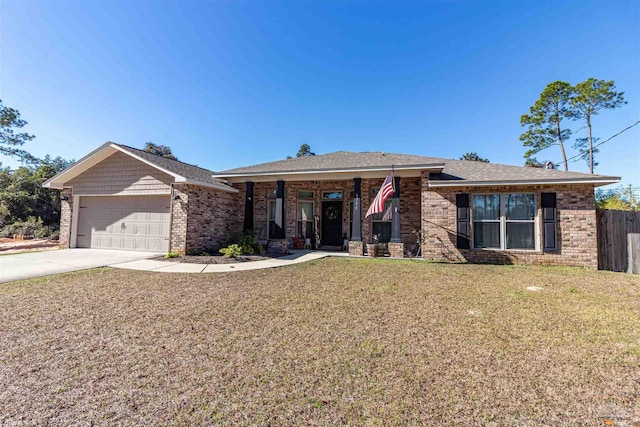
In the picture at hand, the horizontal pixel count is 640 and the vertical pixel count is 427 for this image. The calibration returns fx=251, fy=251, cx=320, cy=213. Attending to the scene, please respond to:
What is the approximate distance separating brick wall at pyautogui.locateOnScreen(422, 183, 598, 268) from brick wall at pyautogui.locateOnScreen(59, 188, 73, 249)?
1443cm

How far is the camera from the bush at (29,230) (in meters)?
14.7

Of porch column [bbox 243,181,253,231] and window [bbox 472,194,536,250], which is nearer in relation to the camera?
window [bbox 472,194,536,250]

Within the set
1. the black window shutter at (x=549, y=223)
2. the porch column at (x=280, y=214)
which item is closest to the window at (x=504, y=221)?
the black window shutter at (x=549, y=223)

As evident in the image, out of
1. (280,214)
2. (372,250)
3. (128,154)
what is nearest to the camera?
(372,250)

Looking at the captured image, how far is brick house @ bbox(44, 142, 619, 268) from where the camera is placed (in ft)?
26.0

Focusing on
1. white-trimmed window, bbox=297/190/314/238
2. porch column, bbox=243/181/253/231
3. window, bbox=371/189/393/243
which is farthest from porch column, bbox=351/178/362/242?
porch column, bbox=243/181/253/231

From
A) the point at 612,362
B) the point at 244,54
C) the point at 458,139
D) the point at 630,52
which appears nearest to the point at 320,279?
the point at 612,362

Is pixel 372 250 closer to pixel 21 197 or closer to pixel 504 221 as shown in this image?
pixel 504 221

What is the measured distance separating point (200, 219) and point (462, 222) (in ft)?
31.3

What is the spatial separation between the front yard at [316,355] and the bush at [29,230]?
14891 millimetres

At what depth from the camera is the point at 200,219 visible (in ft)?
31.6

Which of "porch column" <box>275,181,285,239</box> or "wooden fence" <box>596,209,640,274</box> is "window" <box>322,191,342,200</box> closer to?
"porch column" <box>275,181,285,239</box>

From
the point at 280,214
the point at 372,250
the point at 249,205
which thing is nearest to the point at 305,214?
the point at 280,214

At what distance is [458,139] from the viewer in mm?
17328
